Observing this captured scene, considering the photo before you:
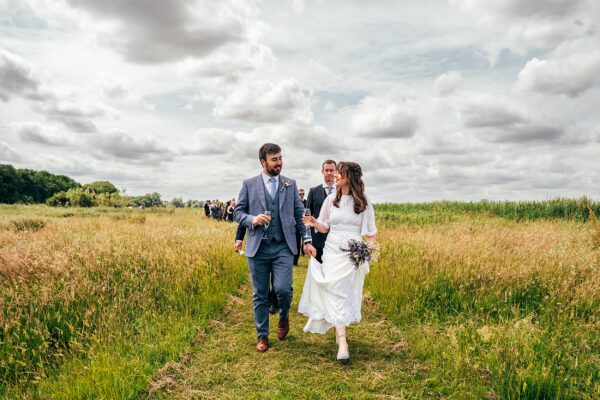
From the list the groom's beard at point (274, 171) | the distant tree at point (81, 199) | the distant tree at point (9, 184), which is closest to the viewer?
the groom's beard at point (274, 171)

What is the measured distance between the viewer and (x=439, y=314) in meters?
6.75

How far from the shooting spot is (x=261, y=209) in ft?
18.0

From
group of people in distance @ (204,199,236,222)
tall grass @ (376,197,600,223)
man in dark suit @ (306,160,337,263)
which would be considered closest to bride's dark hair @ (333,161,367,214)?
man in dark suit @ (306,160,337,263)

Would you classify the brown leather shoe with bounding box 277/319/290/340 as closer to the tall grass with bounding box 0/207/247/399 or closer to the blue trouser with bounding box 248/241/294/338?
the blue trouser with bounding box 248/241/294/338

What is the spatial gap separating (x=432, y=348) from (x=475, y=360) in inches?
27.9

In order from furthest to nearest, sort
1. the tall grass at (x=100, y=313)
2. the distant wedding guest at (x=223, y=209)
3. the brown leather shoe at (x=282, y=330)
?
the distant wedding guest at (x=223, y=209) → the brown leather shoe at (x=282, y=330) → the tall grass at (x=100, y=313)

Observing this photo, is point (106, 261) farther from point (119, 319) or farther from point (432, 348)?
point (432, 348)

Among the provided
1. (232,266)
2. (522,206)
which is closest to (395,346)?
(232,266)

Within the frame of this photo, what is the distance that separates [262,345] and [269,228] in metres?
1.69

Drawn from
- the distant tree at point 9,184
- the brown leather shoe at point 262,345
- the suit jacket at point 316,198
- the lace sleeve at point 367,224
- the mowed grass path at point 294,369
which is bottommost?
the mowed grass path at point 294,369

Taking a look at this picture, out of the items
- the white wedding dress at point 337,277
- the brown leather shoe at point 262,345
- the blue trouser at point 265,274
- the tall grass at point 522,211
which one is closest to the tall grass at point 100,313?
the brown leather shoe at point 262,345

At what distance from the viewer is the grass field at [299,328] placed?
4.39 meters

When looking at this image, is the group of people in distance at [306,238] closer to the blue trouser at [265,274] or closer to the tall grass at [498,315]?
the blue trouser at [265,274]

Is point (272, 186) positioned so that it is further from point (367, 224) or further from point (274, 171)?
point (367, 224)
